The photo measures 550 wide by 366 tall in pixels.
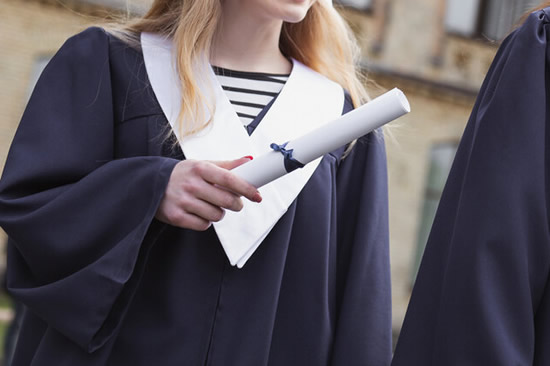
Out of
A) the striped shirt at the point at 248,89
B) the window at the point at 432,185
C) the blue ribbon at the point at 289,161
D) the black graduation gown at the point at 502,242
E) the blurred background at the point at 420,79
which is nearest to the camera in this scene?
the black graduation gown at the point at 502,242

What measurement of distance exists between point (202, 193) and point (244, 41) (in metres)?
0.62

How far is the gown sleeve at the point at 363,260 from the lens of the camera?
7.14 feet

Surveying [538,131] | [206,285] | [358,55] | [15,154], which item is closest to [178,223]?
[206,285]

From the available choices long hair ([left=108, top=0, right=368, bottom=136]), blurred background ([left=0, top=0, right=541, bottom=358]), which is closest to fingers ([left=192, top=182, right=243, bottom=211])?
long hair ([left=108, top=0, right=368, bottom=136])

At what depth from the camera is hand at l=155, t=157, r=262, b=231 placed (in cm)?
185

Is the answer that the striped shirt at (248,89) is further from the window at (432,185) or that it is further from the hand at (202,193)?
the window at (432,185)

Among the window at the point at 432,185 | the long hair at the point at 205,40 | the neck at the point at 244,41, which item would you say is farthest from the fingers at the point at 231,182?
the window at the point at 432,185

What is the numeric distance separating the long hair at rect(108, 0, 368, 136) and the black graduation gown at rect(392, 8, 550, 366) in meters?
0.74

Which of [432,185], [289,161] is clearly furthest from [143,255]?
[432,185]

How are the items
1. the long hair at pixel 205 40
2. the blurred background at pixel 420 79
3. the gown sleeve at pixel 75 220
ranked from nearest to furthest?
the gown sleeve at pixel 75 220 < the long hair at pixel 205 40 < the blurred background at pixel 420 79

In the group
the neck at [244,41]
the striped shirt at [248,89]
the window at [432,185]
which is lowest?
the window at [432,185]

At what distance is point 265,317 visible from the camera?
2100 millimetres

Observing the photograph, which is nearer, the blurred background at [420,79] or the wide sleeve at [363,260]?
the wide sleeve at [363,260]

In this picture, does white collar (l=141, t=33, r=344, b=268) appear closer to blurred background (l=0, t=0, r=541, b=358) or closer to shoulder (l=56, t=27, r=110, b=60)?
shoulder (l=56, t=27, r=110, b=60)
